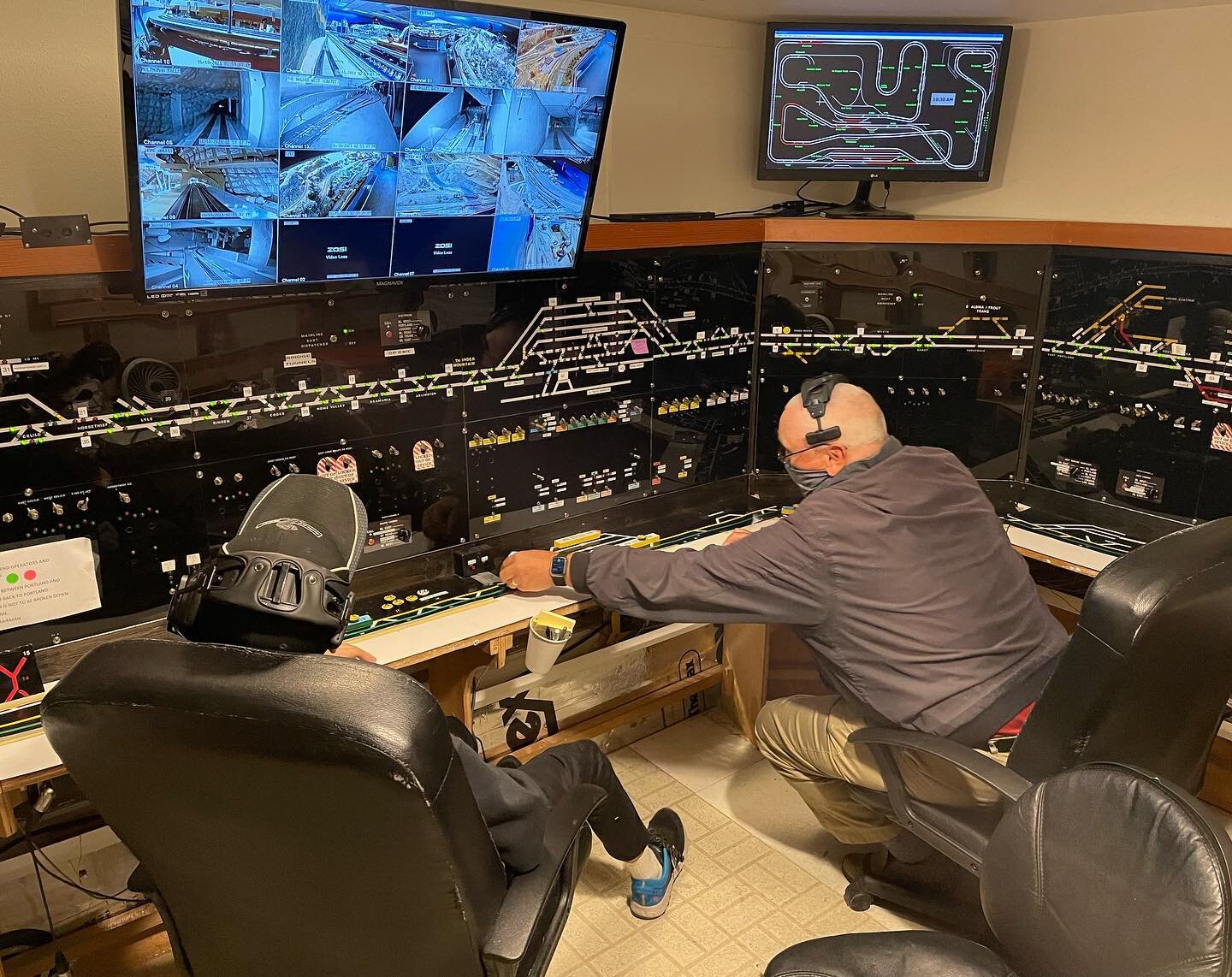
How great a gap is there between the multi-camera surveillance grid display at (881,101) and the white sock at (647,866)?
1.95m

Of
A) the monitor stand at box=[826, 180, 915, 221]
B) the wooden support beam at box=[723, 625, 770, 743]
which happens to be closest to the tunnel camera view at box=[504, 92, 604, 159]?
the monitor stand at box=[826, 180, 915, 221]

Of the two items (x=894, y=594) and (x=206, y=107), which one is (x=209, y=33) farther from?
(x=894, y=594)

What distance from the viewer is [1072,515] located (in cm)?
283

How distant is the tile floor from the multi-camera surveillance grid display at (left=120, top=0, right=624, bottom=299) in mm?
1512

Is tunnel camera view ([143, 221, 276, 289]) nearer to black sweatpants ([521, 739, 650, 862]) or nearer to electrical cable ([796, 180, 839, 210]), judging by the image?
black sweatpants ([521, 739, 650, 862])

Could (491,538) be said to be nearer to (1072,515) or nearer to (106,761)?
(106,761)

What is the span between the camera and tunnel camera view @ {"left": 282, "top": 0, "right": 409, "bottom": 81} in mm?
1711

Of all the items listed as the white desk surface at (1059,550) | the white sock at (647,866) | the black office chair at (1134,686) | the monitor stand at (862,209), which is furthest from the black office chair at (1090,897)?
the monitor stand at (862,209)

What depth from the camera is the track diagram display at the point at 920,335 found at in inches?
110

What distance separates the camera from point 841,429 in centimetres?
221

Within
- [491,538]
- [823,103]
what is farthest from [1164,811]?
[823,103]

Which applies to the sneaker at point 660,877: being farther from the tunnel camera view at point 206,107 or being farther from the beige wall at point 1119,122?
the beige wall at point 1119,122

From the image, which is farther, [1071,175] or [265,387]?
[1071,175]

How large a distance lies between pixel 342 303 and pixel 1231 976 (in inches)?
75.8
